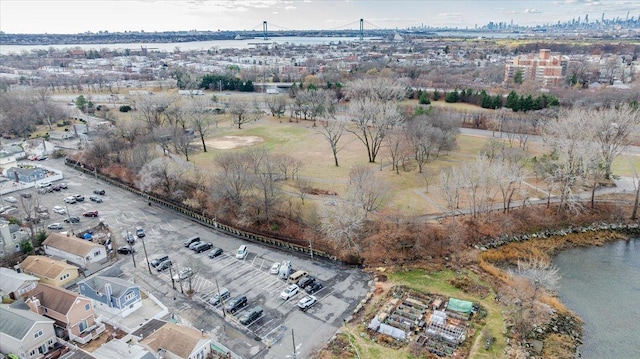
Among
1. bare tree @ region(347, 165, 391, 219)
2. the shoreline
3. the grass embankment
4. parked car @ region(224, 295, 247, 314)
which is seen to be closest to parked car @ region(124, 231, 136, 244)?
parked car @ region(224, 295, 247, 314)

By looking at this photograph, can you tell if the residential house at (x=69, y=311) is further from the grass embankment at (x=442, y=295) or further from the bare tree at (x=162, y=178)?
the bare tree at (x=162, y=178)

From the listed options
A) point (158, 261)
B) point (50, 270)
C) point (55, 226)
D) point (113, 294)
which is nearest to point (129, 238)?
point (158, 261)

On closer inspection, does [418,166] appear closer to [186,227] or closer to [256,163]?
[256,163]

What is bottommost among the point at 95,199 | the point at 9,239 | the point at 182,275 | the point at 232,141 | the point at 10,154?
the point at 182,275

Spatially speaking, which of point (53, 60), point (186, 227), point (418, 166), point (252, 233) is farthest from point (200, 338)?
point (53, 60)

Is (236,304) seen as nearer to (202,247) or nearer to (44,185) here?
(202,247)

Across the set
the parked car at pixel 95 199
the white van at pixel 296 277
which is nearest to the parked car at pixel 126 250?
the parked car at pixel 95 199

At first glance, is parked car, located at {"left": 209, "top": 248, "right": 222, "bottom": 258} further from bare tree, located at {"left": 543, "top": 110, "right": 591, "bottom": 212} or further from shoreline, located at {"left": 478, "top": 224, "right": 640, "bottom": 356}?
bare tree, located at {"left": 543, "top": 110, "right": 591, "bottom": 212}
